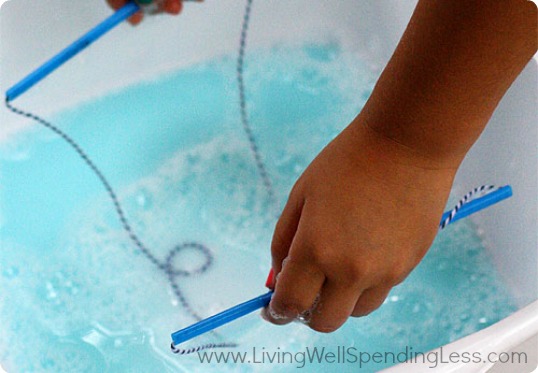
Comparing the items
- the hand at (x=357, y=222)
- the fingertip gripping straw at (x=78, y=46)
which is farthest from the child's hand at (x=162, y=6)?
the hand at (x=357, y=222)

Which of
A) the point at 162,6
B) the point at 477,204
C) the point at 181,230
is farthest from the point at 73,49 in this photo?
the point at 477,204

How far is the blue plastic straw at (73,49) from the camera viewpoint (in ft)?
2.30

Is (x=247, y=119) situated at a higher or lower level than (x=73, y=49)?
lower

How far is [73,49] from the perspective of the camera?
2.30ft

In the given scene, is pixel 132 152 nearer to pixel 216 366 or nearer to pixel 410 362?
pixel 216 366

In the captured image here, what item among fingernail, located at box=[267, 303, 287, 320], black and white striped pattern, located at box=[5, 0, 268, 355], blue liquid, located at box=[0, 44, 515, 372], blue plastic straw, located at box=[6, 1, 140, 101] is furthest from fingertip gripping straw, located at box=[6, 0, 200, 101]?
fingernail, located at box=[267, 303, 287, 320]

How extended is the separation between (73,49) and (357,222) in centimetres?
34

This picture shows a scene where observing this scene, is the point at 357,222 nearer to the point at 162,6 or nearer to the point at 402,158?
the point at 402,158

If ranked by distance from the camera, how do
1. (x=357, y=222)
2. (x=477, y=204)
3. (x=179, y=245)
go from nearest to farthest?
1. (x=357, y=222)
2. (x=477, y=204)
3. (x=179, y=245)

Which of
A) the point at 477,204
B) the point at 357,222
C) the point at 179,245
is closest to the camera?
the point at 357,222

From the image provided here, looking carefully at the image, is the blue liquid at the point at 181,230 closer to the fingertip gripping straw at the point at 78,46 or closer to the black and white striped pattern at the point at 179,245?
the black and white striped pattern at the point at 179,245

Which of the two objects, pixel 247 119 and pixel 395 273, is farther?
pixel 247 119

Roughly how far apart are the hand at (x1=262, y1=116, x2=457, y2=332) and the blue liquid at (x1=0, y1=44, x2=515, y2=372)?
0.76 feet

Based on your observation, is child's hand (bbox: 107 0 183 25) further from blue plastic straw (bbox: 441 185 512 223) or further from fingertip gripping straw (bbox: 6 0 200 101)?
blue plastic straw (bbox: 441 185 512 223)
